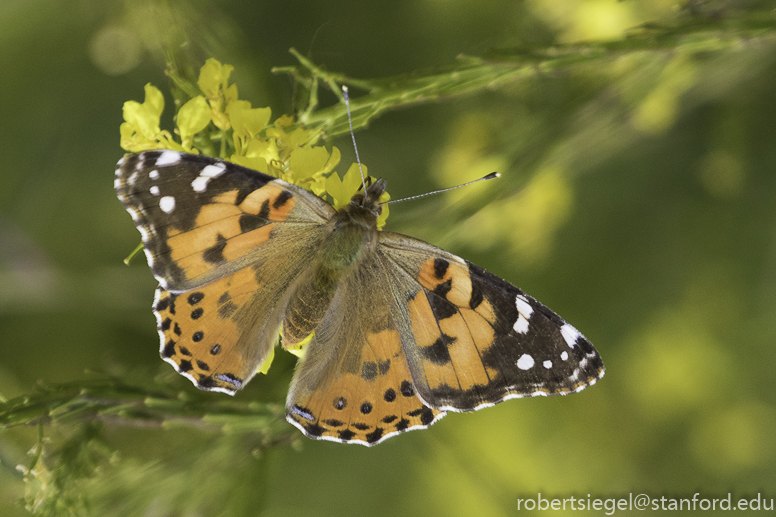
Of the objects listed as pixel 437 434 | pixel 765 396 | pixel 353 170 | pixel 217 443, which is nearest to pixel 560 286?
pixel 437 434

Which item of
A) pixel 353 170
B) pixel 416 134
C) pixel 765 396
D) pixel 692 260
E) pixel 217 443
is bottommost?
pixel 217 443

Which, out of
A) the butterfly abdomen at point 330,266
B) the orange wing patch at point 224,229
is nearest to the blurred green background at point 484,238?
the butterfly abdomen at point 330,266

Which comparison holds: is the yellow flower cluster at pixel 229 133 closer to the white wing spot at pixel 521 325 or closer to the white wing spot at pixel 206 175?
the white wing spot at pixel 206 175

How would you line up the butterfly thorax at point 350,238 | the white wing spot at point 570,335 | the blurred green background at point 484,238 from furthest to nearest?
the blurred green background at point 484,238 → the butterfly thorax at point 350,238 → the white wing spot at point 570,335

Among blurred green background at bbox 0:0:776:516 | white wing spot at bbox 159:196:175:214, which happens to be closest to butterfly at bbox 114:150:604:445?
white wing spot at bbox 159:196:175:214

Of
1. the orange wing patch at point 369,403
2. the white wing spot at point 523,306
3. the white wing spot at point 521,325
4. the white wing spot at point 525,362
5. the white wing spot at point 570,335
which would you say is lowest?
the orange wing patch at point 369,403

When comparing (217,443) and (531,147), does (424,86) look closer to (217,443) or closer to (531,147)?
(531,147)

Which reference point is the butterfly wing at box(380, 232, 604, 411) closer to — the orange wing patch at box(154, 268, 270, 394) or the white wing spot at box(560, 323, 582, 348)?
the white wing spot at box(560, 323, 582, 348)

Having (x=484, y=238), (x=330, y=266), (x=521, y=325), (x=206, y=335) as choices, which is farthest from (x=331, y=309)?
(x=484, y=238)
